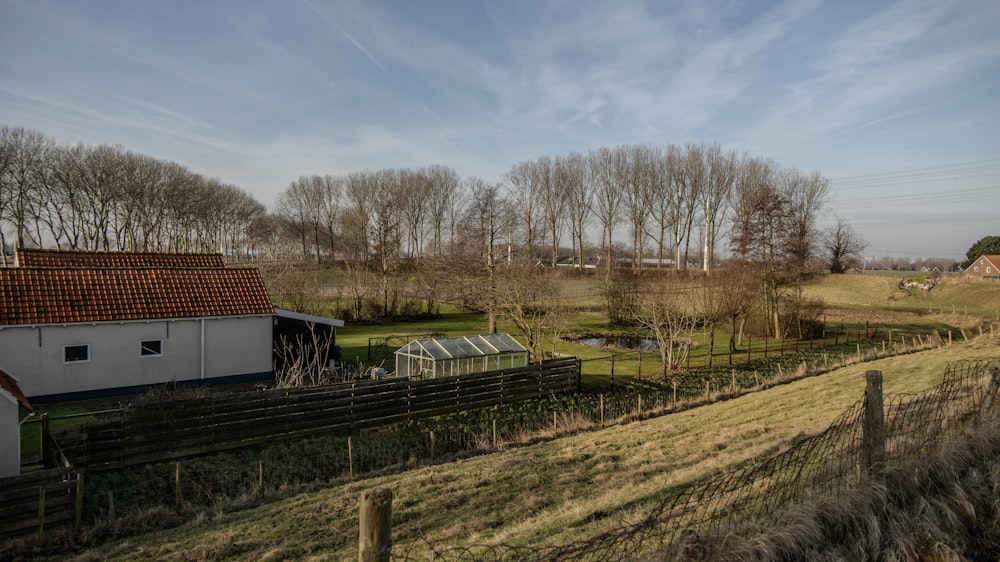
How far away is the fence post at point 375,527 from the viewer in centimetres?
262

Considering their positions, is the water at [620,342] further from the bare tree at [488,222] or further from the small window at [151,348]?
the small window at [151,348]

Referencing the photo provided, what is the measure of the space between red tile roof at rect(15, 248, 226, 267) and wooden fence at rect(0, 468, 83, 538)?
13846mm

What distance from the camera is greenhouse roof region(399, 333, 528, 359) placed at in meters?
17.1

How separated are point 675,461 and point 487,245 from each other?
2498 cm

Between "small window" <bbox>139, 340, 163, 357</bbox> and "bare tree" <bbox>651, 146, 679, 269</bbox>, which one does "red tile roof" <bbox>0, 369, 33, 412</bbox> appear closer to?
"small window" <bbox>139, 340, 163, 357</bbox>

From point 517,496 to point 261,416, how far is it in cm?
743

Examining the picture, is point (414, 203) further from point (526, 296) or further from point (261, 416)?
point (261, 416)

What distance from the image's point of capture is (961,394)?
7043 mm

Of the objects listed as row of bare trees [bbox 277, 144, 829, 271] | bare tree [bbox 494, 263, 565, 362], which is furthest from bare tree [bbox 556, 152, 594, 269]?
bare tree [bbox 494, 263, 565, 362]

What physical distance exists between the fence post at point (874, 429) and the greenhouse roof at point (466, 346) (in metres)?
13.0

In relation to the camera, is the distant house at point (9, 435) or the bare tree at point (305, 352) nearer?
the distant house at point (9, 435)

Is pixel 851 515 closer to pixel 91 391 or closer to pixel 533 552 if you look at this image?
pixel 533 552

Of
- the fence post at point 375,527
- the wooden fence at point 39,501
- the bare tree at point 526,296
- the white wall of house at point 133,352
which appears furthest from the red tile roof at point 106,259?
the fence post at point 375,527

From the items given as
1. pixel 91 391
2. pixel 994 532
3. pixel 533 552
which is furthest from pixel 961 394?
pixel 91 391
